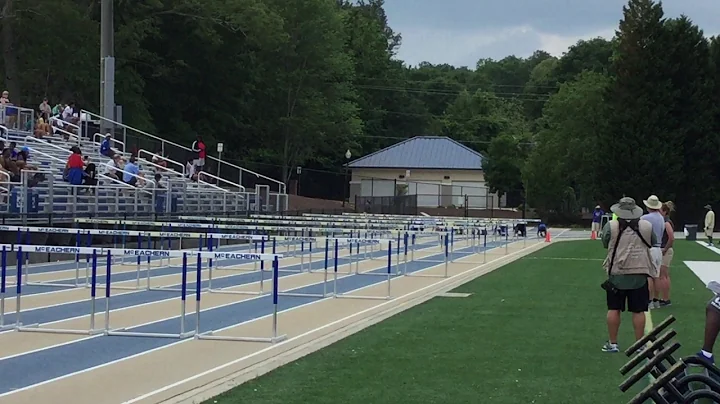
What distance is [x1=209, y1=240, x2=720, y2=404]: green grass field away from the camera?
896 cm

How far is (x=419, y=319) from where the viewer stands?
14492 millimetres

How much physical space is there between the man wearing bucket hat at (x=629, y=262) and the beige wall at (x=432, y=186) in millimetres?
60937

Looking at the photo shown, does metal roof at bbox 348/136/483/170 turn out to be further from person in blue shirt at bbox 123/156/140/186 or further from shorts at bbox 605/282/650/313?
shorts at bbox 605/282/650/313

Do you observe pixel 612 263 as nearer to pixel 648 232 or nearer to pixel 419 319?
pixel 648 232

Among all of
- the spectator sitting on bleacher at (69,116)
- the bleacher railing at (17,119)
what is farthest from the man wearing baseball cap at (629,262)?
the spectator sitting on bleacher at (69,116)

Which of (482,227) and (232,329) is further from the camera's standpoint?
(482,227)

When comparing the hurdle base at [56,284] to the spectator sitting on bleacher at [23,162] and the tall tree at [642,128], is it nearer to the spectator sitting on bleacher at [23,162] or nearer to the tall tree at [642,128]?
the spectator sitting on bleacher at [23,162]

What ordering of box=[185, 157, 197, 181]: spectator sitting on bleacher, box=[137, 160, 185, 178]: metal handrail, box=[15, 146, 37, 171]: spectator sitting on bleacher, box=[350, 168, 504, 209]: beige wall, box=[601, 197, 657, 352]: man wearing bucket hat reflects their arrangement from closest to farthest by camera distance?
box=[601, 197, 657, 352]: man wearing bucket hat → box=[15, 146, 37, 171]: spectator sitting on bleacher → box=[137, 160, 185, 178]: metal handrail → box=[185, 157, 197, 181]: spectator sitting on bleacher → box=[350, 168, 504, 209]: beige wall

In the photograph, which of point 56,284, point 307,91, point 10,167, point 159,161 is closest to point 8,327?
point 56,284

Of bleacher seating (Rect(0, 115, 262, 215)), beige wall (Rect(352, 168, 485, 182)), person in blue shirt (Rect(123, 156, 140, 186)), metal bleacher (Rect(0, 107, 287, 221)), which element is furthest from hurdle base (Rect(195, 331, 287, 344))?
beige wall (Rect(352, 168, 485, 182))

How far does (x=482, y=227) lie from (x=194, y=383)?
2392cm

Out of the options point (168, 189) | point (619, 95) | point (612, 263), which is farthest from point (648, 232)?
point (619, 95)

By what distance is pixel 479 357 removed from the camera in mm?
11078

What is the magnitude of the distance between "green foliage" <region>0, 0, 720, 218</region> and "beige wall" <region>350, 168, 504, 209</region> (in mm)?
2248
